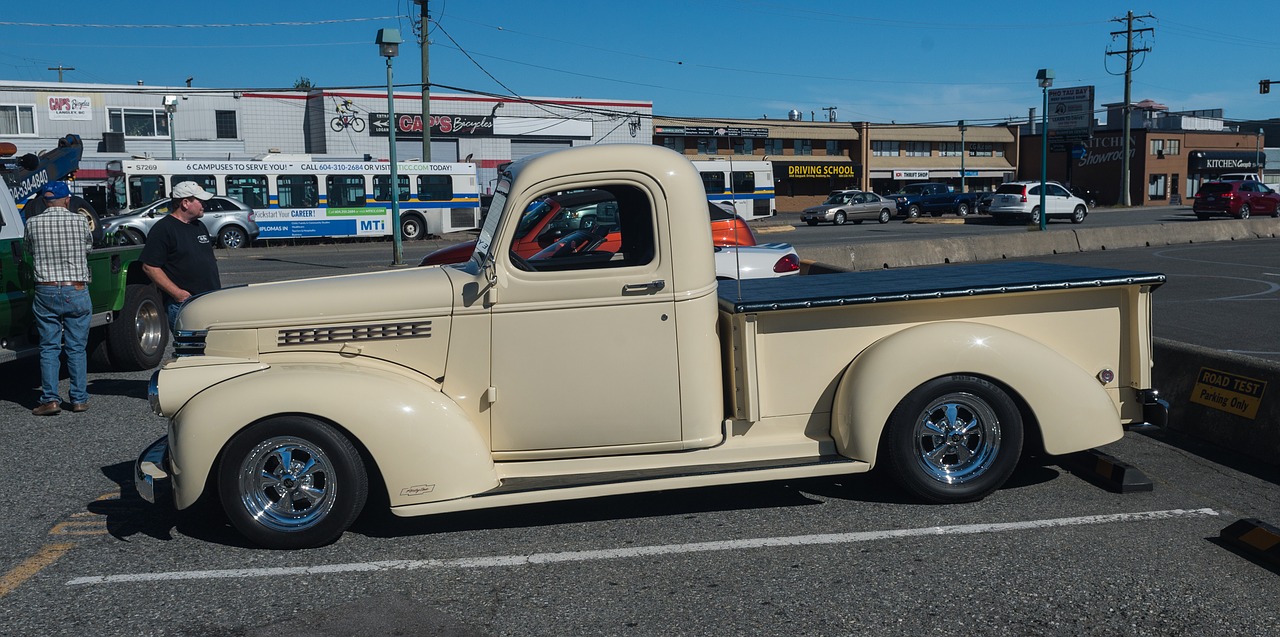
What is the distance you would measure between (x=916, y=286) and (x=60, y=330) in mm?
6400

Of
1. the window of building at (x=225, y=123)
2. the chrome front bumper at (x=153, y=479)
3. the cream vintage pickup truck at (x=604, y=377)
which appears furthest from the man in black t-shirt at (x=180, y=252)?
the window of building at (x=225, y=123)

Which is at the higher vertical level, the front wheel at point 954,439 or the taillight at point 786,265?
the taillight at point 786,265

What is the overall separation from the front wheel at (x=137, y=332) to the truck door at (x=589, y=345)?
20.3 ft

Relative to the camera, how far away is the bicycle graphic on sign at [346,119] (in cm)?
5000

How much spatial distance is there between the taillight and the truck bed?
15.5 ft

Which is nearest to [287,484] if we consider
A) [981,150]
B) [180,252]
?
[180,252]

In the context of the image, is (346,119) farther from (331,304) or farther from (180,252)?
(331,304)

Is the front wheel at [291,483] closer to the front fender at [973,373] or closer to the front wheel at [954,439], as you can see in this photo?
the front fender at [973,373]

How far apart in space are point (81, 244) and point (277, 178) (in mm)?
25441

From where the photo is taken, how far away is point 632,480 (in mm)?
5059

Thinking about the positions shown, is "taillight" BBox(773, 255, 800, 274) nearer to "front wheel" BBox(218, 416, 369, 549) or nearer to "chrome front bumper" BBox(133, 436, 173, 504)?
"front wheel" BBox(218, 416, 369, 549)

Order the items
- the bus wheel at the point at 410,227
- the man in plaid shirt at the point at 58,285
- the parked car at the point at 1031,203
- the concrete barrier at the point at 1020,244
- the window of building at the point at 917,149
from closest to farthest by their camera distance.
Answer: the man in plaid shirt at the point at 58,285, the concrete barrier at the point at 1020,244, the bus wheel at the point at 410,227, the parked car at the point at 1031,203, the window of building at the point at 917,149

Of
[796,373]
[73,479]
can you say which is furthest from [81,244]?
[796,373]

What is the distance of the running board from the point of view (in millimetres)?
4945
